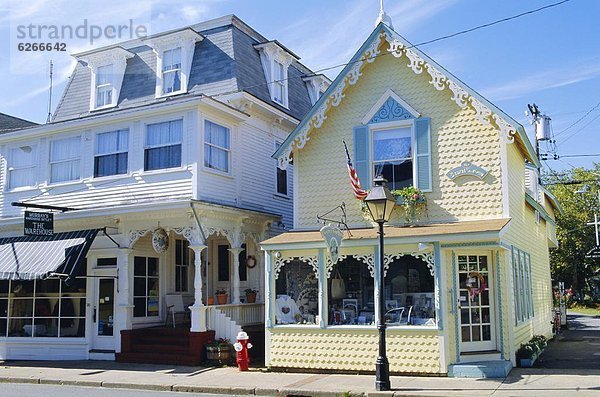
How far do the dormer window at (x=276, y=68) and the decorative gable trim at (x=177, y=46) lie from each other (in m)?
2.45

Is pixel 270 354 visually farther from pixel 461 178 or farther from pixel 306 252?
pixel 461 178

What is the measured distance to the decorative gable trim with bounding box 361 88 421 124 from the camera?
14648 mm

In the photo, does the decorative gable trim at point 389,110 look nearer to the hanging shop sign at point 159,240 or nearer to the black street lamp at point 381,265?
the black street lamp at point 381,265

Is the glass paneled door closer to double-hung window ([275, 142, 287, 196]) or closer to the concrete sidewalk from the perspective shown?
the concrete sidewalk

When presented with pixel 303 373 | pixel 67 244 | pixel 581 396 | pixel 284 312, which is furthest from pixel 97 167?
pixel 581 396

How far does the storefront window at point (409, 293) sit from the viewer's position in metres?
13.5

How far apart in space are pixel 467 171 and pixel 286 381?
6028mm

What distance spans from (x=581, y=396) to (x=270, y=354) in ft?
22.3

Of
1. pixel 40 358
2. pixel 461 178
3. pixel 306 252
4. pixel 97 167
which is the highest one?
pixel 97 167

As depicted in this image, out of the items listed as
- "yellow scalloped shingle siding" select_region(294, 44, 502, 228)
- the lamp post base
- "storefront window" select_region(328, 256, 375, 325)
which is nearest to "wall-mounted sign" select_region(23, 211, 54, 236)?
"yellow scalloped shingle siding" select_region(294, 44, 502, 228)

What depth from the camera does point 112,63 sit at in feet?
67.2

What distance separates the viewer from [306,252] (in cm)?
1443

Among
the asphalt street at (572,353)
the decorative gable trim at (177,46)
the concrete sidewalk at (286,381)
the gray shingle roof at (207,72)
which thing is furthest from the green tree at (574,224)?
the concrete sidewalk at (286,381)

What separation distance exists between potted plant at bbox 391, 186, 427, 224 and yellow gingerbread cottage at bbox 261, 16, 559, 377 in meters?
0.03
